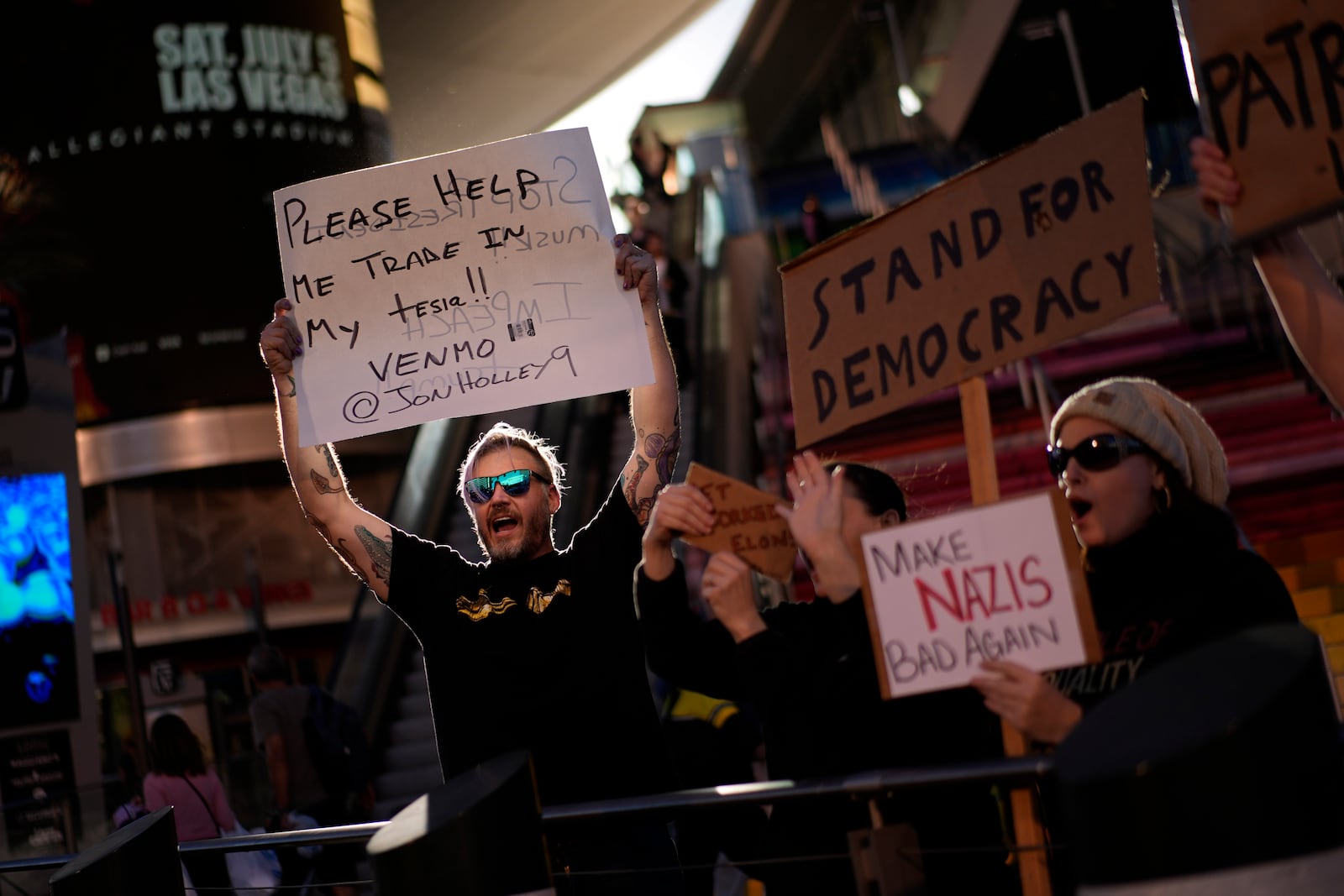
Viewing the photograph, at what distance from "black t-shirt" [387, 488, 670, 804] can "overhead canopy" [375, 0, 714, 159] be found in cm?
209

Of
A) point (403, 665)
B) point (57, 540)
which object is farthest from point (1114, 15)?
point (57, 540)

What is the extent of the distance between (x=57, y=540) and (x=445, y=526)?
3189 millimetres

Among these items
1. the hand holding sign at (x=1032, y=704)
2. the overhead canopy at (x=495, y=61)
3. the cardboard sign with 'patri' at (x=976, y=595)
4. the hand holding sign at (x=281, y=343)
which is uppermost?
the overhead canopy at (x=495, y=61)

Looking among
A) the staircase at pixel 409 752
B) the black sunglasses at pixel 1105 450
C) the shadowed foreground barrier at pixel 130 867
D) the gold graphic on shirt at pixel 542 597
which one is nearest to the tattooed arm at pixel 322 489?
the gold graphic on shirt at pixel 542 597

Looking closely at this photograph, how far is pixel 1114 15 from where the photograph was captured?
1566 centimetres

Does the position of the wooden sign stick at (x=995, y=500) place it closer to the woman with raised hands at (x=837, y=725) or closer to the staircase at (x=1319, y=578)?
the woman with raised hands at (x=837, y=725)

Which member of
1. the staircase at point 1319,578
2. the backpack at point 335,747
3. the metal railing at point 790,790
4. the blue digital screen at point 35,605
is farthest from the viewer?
the blue digital screen at point 35,605

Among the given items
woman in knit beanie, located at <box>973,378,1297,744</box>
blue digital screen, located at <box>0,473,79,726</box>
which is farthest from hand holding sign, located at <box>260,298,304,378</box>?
blue digital screen, located at <box>0,473,79,726</box>

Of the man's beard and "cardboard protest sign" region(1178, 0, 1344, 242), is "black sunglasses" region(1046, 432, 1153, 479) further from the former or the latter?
the man's beard

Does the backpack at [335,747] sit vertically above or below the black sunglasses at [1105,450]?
below

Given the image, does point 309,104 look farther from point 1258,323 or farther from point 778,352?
point 1258,323

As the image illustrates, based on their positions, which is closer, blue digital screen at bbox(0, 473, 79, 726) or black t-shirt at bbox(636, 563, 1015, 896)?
black t-shirt at bbox(636, 563, 1015, 896)

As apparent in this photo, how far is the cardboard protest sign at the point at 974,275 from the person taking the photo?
250cm

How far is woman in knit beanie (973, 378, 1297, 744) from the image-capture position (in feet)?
8.23
